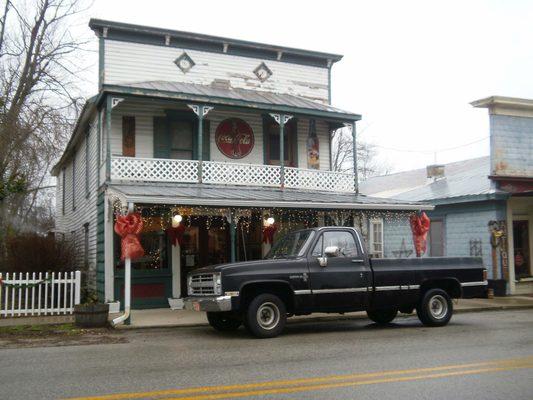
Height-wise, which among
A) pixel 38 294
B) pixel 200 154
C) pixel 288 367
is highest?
pixel 200 154

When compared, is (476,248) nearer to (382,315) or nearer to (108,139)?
(382,315)

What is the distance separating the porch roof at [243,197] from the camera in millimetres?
13305

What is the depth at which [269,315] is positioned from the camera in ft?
34.4

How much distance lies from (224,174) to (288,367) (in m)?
9.93

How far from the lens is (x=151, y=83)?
57.6 ft

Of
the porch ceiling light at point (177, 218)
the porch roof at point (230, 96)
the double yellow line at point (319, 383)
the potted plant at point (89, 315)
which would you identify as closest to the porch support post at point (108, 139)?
the porch roof at point (230, 96)

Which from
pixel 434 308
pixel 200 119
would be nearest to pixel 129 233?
pixel 200 119

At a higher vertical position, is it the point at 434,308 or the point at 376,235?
the point at 376,235

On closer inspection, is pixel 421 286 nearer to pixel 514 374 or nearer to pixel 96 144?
pixel 514 374

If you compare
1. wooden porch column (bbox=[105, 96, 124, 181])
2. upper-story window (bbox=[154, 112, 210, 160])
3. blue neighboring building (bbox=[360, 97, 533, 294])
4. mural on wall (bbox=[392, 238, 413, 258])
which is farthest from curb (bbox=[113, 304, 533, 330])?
mural on wall (bbox=[392, 238, 413, 258])

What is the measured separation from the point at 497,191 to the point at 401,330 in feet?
31.7

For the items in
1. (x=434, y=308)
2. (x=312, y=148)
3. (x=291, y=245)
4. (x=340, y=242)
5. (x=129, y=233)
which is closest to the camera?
(x=340, y=242)

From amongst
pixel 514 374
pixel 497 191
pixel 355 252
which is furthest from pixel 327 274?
pixel 497 191

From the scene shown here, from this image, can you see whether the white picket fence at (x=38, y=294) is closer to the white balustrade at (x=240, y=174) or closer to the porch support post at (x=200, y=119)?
the porch support post at (x=200, y=119)
